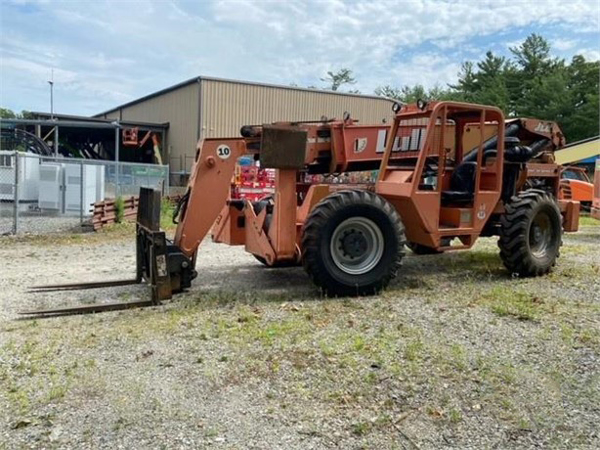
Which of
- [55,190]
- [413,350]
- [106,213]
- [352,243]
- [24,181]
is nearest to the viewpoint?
[413,350]

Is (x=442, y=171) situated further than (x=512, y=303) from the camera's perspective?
Yes

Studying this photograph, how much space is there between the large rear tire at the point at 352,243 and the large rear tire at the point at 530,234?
6.01 ft

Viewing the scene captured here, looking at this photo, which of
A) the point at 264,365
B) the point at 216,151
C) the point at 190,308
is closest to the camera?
the point at 264,365

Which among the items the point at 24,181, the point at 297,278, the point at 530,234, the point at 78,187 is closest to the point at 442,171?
the point at 530,234

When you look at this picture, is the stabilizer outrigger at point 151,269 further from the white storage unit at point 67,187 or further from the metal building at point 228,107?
the metal building at point 228,107

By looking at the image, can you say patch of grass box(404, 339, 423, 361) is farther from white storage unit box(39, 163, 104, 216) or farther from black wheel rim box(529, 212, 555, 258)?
white storage unit box(39, 163, 104, 216)

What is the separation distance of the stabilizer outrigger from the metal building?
63.0 ft

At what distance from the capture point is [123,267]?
847cm

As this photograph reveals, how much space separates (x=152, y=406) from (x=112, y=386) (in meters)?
0.45

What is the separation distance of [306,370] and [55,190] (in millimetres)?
12376

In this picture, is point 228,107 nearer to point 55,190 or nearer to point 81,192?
point 55,190

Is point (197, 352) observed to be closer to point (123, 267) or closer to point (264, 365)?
point (264, 365)

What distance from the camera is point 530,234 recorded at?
7.68 m

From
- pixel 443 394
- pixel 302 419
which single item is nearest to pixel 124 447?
pixel 302 419
